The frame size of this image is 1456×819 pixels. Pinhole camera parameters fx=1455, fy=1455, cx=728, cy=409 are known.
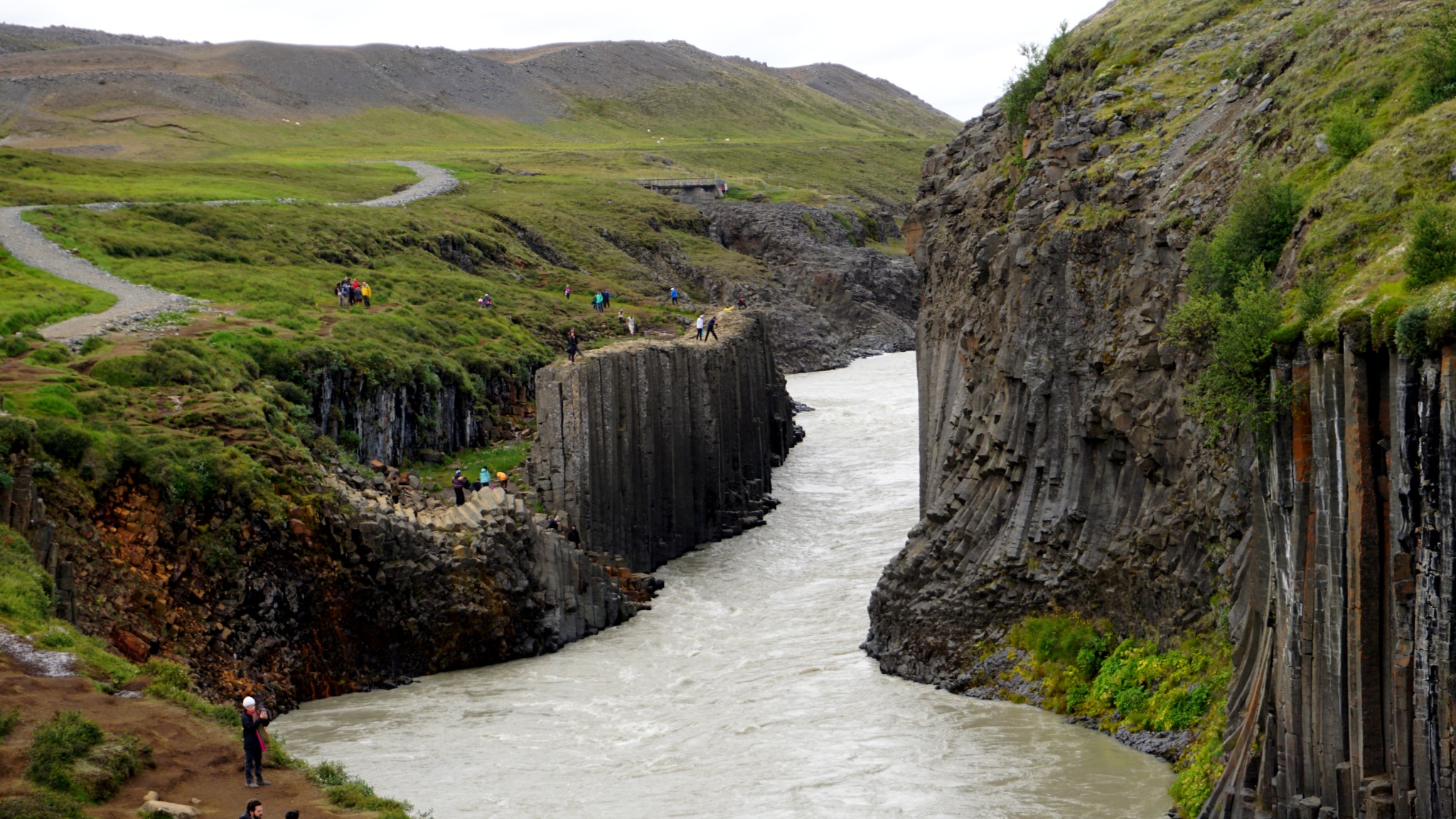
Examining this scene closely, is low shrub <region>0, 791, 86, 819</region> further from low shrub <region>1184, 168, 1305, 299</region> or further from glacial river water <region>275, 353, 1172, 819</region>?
low shrub <region>1184, 168, 1305, 299</region>

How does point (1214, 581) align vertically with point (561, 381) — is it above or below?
below

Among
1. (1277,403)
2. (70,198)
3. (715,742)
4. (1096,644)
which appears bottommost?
(715,742)

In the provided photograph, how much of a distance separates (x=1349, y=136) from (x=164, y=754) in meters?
20.6

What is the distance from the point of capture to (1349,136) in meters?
23.6

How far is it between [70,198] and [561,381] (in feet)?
138

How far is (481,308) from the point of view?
201ft

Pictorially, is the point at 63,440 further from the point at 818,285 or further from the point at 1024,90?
the point at 818,285

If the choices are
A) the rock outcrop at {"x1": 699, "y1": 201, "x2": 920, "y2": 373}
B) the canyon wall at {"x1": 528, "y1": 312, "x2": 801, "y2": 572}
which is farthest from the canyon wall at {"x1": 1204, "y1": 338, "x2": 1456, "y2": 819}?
the rock outcrop at {"x1": 699, "y1": 201, "x2": 920, "y2": 373}

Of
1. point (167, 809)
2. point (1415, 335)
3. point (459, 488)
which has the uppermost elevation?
point (1415, 335)

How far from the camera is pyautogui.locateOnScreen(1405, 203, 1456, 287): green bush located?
1805cm

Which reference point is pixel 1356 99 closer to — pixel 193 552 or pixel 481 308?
pixel 193 552

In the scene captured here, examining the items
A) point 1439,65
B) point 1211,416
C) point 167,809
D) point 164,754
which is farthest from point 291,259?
point 1439,65

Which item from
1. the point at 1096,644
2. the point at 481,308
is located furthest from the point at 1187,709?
the point at 481,308

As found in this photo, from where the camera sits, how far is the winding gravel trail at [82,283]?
145ft
